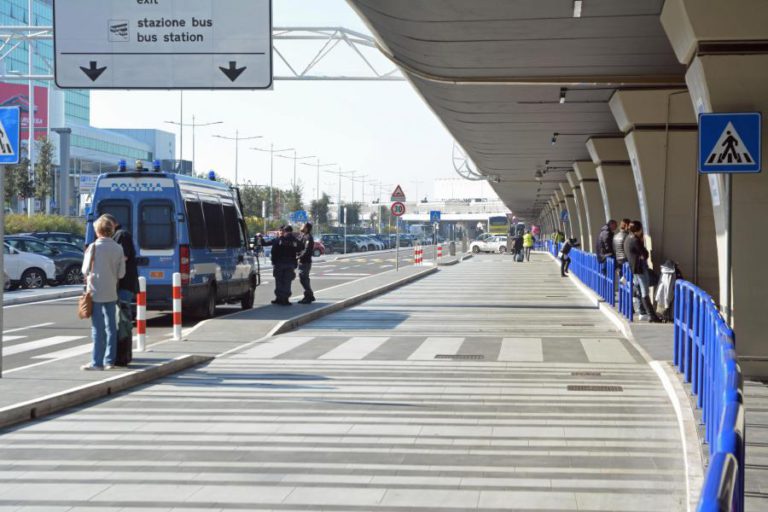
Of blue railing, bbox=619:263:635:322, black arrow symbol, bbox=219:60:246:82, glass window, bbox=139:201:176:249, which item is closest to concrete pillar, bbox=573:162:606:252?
blue railing, bbox=619:263:635:322

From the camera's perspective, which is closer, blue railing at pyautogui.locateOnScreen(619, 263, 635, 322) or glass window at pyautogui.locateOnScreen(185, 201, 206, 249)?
blue railing at pyautogui.locateOnScreen(619, 263, 635, 322)

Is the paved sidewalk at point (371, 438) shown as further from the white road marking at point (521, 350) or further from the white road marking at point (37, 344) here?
the white road marking at point (37, 344)

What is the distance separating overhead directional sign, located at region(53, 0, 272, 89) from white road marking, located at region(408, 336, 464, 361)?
237 inches

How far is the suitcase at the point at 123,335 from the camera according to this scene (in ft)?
40.9

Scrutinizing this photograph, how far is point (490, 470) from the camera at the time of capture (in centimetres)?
784

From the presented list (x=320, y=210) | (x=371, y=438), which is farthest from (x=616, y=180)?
(x=320, y=210)

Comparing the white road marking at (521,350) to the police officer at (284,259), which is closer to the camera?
the white road marking at (521,350)

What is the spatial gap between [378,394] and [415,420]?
5.32 feet

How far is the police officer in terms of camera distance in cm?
2258

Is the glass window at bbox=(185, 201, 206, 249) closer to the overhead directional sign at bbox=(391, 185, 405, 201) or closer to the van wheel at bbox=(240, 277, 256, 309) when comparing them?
the van wheel at bbox=(240, 277, 256, 309)

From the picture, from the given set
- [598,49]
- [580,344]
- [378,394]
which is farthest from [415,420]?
[598,49]

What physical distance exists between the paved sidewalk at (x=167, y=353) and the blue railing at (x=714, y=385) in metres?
5.86

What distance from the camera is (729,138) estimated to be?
10938 mm

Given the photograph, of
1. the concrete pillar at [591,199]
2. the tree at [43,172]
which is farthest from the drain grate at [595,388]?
the tree at [43,172]
